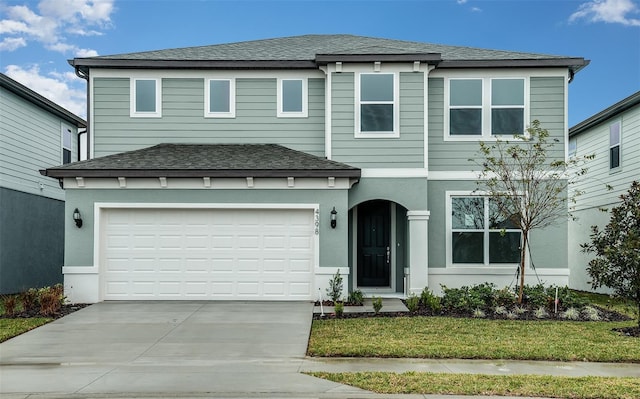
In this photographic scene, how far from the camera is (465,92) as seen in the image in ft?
49.7

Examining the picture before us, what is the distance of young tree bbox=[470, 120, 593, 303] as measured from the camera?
13.7m

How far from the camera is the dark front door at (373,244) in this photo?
1573 cm

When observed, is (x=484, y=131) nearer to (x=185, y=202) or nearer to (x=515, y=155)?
(x=515, y=155)

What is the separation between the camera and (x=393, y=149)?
1450 cm

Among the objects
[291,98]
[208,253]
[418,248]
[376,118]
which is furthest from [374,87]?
[208,253]

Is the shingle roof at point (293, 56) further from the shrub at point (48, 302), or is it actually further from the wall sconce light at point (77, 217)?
the shrub at point (48, 302)

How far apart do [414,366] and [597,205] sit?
543 inches

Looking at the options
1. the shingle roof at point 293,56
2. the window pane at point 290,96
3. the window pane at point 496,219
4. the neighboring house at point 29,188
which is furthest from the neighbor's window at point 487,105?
the neighboring house at point 29,188

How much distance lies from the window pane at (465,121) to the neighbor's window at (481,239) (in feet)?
5.56

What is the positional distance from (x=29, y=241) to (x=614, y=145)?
18022mm

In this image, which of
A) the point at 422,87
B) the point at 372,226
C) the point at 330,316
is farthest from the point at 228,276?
the point at 422,87

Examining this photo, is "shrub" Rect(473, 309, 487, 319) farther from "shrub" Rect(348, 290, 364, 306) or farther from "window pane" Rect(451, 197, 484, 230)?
"window pane" Rect(451, 197, 484, 230)

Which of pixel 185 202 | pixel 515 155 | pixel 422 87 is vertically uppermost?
pixel 422 87

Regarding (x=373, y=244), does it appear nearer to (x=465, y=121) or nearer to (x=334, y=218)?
(x=334, y=218)
